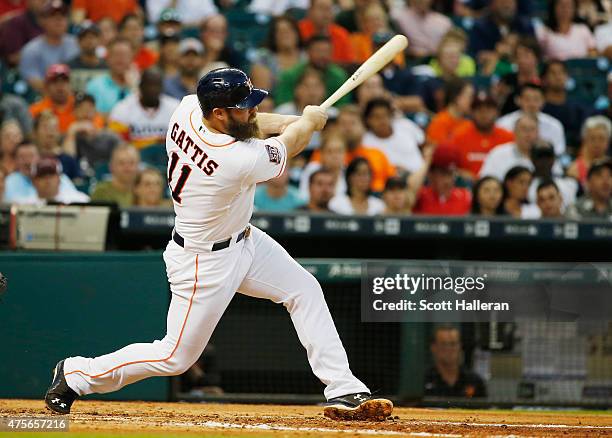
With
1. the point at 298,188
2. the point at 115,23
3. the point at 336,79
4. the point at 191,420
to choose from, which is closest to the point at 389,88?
the point at 336,79

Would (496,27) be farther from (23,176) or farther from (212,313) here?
(212,313)

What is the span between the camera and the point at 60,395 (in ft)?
17.5

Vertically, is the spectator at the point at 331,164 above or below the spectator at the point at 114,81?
below

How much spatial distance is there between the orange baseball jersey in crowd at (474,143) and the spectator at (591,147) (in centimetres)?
61

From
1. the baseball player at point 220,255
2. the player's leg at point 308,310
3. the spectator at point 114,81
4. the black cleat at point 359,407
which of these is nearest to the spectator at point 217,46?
the spectator at point 114,81

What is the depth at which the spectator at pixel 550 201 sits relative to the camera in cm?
826

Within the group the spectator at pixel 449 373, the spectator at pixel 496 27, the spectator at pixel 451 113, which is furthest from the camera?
the spectator at pixel 496 27

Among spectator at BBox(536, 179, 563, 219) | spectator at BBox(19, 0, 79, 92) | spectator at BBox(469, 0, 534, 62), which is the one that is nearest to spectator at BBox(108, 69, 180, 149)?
spectator at BBox(19, 0, 79, 92)

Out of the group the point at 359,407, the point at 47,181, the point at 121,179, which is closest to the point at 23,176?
the point at 47,181

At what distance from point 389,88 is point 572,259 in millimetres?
3271

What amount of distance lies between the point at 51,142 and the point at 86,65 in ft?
5.10

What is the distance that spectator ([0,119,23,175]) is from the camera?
29.1 ft

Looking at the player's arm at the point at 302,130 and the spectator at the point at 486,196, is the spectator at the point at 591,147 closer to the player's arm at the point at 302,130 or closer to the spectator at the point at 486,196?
the spectator at the point at 486,196

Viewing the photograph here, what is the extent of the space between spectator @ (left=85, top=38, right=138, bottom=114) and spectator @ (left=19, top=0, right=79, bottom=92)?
65 centimetres
